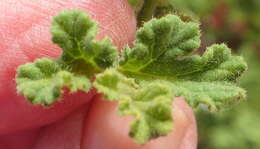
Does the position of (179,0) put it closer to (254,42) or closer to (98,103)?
(98,103)

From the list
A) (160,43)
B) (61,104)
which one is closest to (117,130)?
(61,104)

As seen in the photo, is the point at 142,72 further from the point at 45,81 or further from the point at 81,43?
the point at 45,81

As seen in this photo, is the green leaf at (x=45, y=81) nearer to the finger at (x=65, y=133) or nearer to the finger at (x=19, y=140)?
the finger at (x=65, y=133)

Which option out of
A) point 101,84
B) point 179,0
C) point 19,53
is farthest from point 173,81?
point 179,0

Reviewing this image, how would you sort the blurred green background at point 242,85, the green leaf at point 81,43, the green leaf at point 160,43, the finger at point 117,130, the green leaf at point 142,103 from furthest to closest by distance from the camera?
the blurred green background at point 242,85 < the finger at point 117,130 < the green leaf at point 160,43 < the green leaf at point 81,43 < the green leaf at point 142,103

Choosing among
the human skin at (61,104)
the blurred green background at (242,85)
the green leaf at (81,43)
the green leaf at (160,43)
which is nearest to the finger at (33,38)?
the human skin at (61,104)
